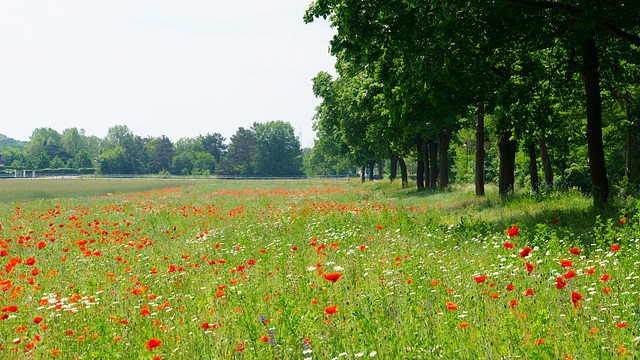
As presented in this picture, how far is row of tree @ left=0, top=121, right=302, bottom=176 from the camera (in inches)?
5359

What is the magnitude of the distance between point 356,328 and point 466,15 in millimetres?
10598

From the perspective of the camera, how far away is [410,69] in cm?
1270

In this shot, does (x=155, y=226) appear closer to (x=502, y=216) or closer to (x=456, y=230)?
(x=456, y=230)

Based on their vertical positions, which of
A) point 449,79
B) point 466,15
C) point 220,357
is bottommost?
point 220,357

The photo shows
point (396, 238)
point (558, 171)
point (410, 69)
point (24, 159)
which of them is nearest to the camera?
point (396, 238)

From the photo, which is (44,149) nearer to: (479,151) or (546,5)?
(479,151)

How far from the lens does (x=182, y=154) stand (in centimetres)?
15338

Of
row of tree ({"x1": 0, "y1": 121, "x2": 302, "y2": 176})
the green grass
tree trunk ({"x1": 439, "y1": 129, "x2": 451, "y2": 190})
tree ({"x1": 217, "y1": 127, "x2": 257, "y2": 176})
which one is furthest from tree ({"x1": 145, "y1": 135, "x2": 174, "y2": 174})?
tree trunk ({"x1": 439, "y1": 129, "x2": 451, "y2": 190})

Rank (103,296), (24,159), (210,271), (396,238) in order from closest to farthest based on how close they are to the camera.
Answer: (103,296)
(210,271)
(396,238)
(24,159)

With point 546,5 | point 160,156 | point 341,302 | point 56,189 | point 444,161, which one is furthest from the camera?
point 160,156

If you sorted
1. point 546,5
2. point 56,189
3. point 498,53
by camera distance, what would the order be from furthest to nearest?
1. point 56,189
2. point 498,53
3. point 546,5

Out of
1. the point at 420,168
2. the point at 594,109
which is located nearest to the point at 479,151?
the point at 594,109

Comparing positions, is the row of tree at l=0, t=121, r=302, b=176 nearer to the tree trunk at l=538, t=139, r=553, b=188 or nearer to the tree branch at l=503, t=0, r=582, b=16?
→ the tree trunk at l=538, t=139, r=553, b=188

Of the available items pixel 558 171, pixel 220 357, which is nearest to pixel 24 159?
pixel 558 171
